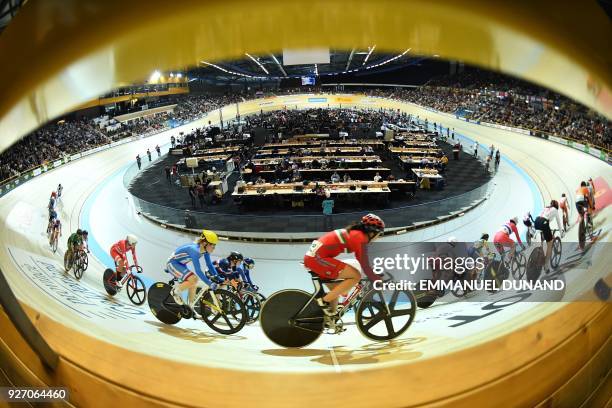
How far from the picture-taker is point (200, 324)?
141cm

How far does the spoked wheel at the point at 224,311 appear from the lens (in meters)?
1.46

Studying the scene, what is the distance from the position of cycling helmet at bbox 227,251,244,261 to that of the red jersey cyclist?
124 centimetres

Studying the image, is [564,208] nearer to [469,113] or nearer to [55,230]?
[469,113]

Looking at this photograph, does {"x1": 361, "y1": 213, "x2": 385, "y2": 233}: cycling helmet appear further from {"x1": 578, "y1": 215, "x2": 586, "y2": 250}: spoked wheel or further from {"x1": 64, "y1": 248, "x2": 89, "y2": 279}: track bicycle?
{"x1": 64, "y1": 248, "x2": 89, "y2": 279}: track bicycle

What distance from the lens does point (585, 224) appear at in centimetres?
109

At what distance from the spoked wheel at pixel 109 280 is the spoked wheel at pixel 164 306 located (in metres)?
0.16

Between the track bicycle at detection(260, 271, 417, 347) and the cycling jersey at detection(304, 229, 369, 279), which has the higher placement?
the cycling jersey at detection(304, 229, 369, 279)

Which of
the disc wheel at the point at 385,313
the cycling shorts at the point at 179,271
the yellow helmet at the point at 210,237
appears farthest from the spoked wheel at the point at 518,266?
the cycling shorts at the point at 179,271

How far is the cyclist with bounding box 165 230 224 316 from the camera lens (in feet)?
4.91

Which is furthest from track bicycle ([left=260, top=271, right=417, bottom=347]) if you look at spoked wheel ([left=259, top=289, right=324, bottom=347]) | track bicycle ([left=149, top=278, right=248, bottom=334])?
track bicycle ([left=149, top=278, right=248, bottom=334])

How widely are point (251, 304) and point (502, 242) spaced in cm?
136

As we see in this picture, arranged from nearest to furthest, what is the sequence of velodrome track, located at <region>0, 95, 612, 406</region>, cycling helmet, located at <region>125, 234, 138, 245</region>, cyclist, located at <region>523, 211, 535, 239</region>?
velodrome track, located at <region>0, 95, 612, 406</region>, cyclist, located at <region>523, 211, 535, 239</region>, cycling helmet, located at <region>125, 234, 138, 245</region>

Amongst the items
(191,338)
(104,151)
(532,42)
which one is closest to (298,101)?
(104,151)

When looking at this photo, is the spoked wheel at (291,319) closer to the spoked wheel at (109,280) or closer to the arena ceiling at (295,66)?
the spoked wheel at (109,280)
